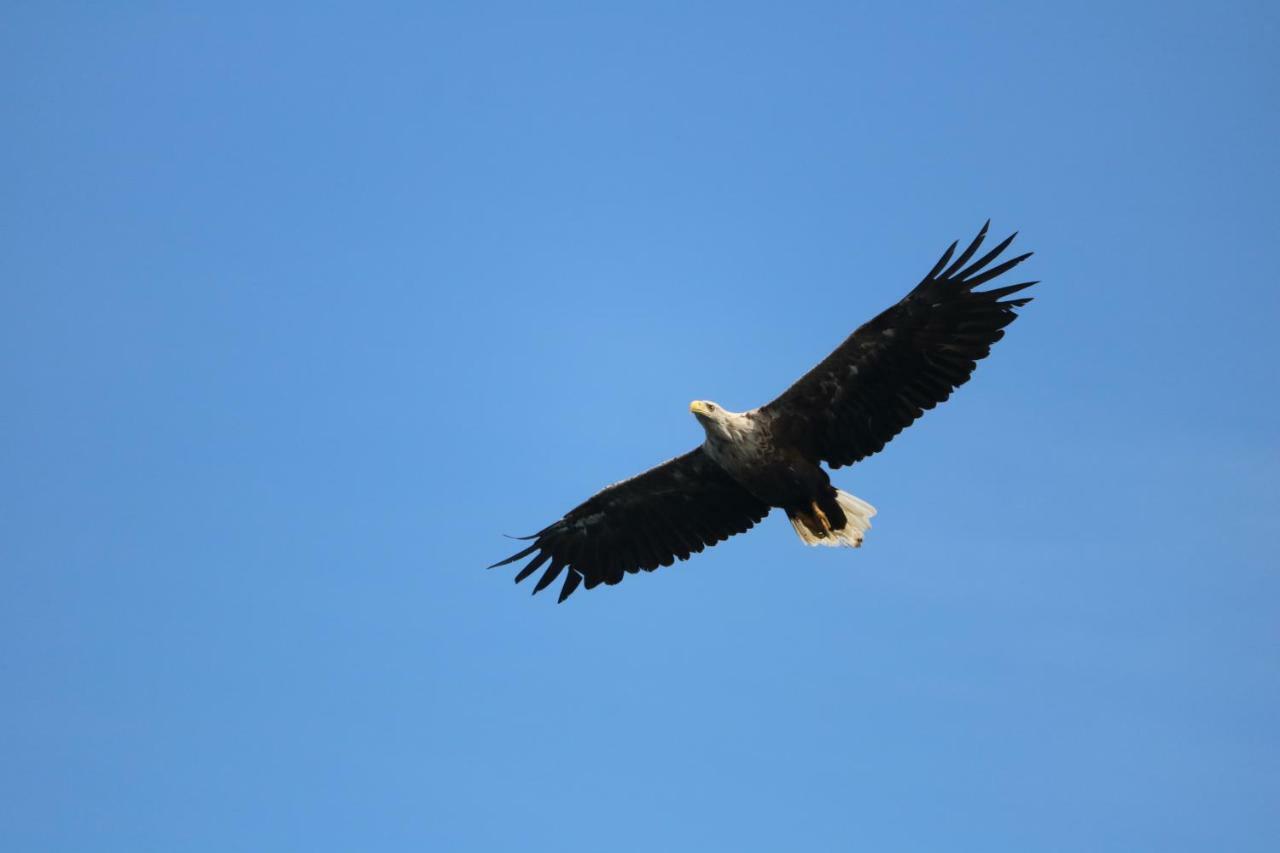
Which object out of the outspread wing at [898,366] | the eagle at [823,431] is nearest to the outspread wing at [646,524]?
the eagle at [823,431]

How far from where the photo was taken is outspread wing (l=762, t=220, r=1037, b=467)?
1573 centimetres

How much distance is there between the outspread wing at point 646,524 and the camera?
1738cm

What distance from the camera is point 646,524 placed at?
17812 mm

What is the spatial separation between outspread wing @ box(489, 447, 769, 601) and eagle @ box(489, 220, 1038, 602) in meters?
0.01

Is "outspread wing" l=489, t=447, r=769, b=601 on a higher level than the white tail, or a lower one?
higher

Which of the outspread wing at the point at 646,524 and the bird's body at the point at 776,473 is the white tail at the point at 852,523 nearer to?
the bird's body at the point at 776,473

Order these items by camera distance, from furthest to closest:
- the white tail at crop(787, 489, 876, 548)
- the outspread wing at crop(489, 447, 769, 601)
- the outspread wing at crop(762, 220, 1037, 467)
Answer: the outspread wing at crop(489, 447, 769, 601), the white tail at crop(787, 489, 876, 548), the outspread wing at crop(762, 220, 1037, 467)

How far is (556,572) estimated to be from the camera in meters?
18.2

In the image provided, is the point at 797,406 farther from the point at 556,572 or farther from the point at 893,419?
the point at 556,572

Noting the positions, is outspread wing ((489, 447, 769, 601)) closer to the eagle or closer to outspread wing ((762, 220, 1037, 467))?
the eagle

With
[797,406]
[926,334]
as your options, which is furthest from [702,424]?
[926,334]

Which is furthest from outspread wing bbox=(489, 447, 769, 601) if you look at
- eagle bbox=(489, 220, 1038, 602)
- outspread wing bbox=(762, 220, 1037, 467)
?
outspread wing bbox=(762, 220, 1037, 467)

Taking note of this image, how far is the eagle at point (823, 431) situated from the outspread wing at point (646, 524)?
0.05 ft

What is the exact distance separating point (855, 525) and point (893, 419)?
1.21 meters
